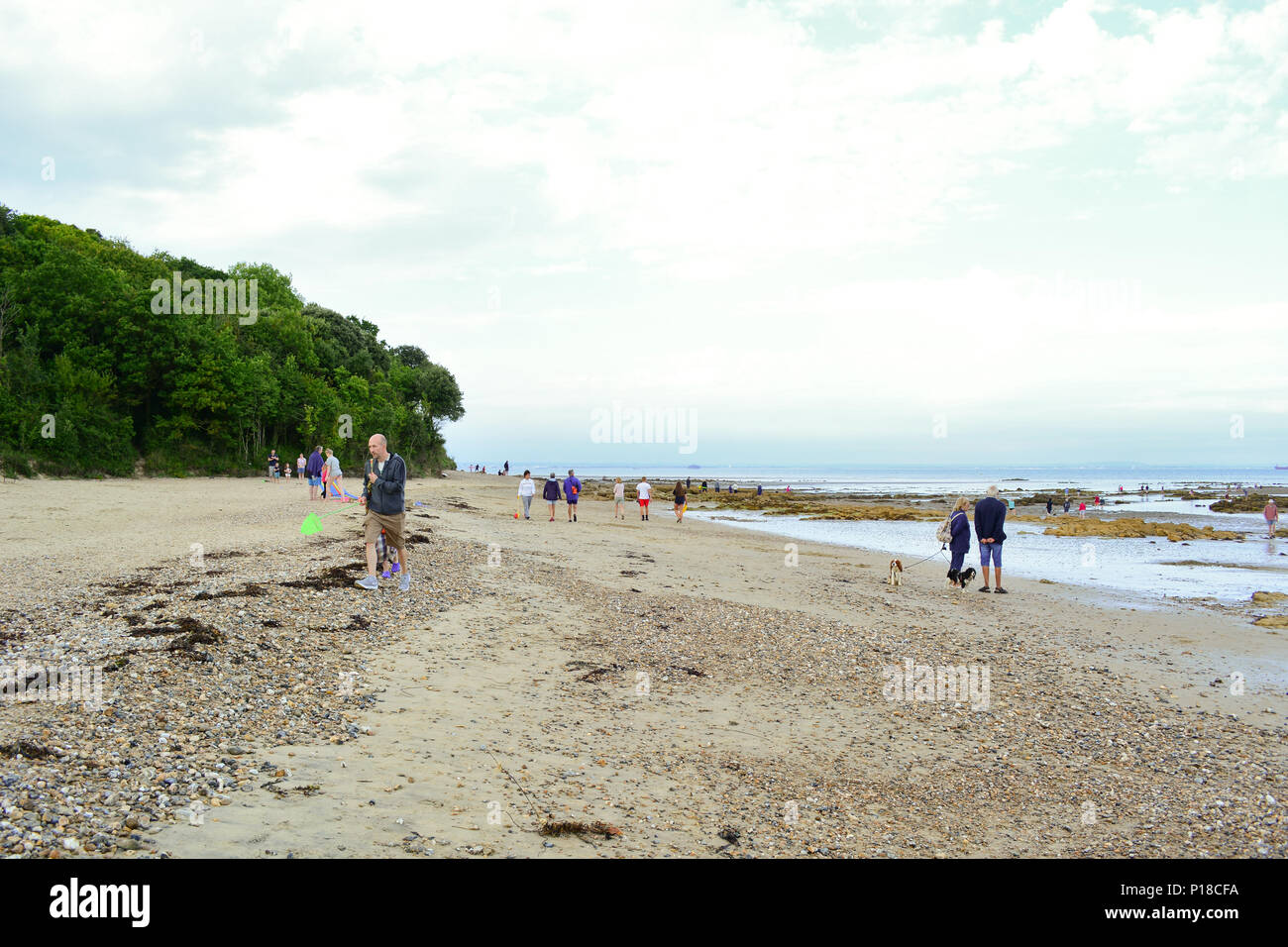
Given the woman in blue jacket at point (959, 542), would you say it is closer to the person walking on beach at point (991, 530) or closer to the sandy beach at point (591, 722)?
the person walking on beach at point (991, 530)

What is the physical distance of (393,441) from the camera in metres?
66.2

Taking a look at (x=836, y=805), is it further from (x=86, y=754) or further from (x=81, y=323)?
(x=81, y=323)

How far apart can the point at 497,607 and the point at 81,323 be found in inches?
1777

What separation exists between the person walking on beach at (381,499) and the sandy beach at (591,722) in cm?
70

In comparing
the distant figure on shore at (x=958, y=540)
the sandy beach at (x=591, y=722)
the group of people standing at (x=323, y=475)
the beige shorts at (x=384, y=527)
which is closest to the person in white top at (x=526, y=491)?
the group of people standing at (x=323, y=475)

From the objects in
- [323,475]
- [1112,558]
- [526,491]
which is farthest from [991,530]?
[323,475]

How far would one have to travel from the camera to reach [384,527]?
1238 cm

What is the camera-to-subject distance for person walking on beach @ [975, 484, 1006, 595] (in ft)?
57.2

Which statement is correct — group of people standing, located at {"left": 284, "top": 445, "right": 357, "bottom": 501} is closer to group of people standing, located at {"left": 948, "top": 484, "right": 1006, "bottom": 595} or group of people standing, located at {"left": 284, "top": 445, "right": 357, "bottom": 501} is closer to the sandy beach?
the sandy beach

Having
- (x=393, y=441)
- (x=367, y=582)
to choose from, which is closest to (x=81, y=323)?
(x=393, y=441)

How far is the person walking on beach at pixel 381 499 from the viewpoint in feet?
39.5

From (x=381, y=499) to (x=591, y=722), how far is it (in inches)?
234

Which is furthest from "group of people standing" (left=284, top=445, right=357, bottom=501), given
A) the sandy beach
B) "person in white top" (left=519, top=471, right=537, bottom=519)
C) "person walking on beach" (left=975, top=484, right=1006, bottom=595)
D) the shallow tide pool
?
the shallow tide pool

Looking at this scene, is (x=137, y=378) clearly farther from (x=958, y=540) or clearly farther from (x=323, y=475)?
(x=958, y=540)
